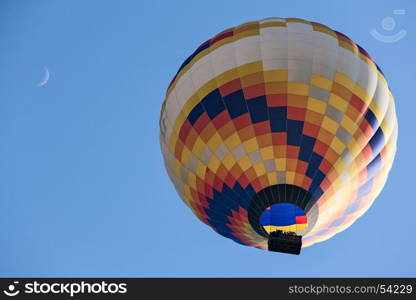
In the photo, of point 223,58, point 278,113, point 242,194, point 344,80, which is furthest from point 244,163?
point 344,80

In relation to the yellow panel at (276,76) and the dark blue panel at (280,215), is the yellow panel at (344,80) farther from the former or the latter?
the dark blue panel at (280,215)

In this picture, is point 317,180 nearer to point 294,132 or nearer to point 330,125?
point 294,132

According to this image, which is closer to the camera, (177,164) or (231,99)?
(231,99)

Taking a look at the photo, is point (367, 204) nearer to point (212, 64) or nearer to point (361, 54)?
point (361, 54)

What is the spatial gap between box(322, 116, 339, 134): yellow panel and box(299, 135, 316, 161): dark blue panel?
40 cm

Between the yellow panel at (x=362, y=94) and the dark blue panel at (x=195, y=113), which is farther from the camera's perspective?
the dark blue panel at (x=195, y=113)

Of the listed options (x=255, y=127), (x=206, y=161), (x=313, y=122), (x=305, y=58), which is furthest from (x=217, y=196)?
(x=305, y=58)

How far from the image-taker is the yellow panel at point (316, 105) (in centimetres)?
1279

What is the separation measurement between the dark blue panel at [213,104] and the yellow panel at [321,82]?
2.08m

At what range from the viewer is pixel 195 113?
13.4 meters

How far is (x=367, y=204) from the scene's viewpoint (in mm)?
14242

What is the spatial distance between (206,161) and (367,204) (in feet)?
13.9

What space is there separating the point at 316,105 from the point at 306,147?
0.98 meters

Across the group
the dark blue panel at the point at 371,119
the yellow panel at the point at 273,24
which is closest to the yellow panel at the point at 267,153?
the dark blue panel at the point at 371,119
